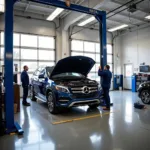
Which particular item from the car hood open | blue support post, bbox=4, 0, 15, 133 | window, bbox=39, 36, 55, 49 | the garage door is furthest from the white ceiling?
blue support post, bbox=4, 0, 15, 133

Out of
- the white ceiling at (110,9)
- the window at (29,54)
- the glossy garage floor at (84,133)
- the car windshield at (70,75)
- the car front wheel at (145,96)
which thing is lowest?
the glossy garage floor at (84,133)

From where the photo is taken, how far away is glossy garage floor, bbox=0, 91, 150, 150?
3.01 metres

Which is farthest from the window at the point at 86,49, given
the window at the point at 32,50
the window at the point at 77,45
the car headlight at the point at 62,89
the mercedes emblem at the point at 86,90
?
the car headlight at the point at 62,89

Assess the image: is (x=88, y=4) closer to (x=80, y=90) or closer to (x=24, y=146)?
(x=80, y=90)

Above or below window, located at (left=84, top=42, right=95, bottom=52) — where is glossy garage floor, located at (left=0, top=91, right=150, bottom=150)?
below

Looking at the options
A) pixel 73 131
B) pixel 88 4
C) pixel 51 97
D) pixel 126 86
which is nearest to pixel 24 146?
pixel 73 131

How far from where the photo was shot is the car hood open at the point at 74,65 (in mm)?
5262

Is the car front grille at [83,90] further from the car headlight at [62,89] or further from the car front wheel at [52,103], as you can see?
the car front wheel at [52,103]

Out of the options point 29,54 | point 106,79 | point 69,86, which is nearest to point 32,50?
point 29,54

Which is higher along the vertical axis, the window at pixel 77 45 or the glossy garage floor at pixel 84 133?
the window at pixel 77 45

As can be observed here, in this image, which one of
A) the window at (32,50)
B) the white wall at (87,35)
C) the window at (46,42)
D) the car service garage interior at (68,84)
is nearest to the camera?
the car service garage interior at (68,84)

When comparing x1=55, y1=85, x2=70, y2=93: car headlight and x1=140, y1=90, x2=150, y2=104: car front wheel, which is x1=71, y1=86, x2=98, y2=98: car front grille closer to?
x1=55, y1=85, x2=70, y2=93: car headlight

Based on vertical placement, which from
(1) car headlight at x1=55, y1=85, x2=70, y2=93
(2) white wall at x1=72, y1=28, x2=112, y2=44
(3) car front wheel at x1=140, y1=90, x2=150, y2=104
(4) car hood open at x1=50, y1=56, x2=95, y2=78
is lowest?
(3) car front wheel at x1=140, y1=90, x2=150, y2=104

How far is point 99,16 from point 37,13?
517cm
